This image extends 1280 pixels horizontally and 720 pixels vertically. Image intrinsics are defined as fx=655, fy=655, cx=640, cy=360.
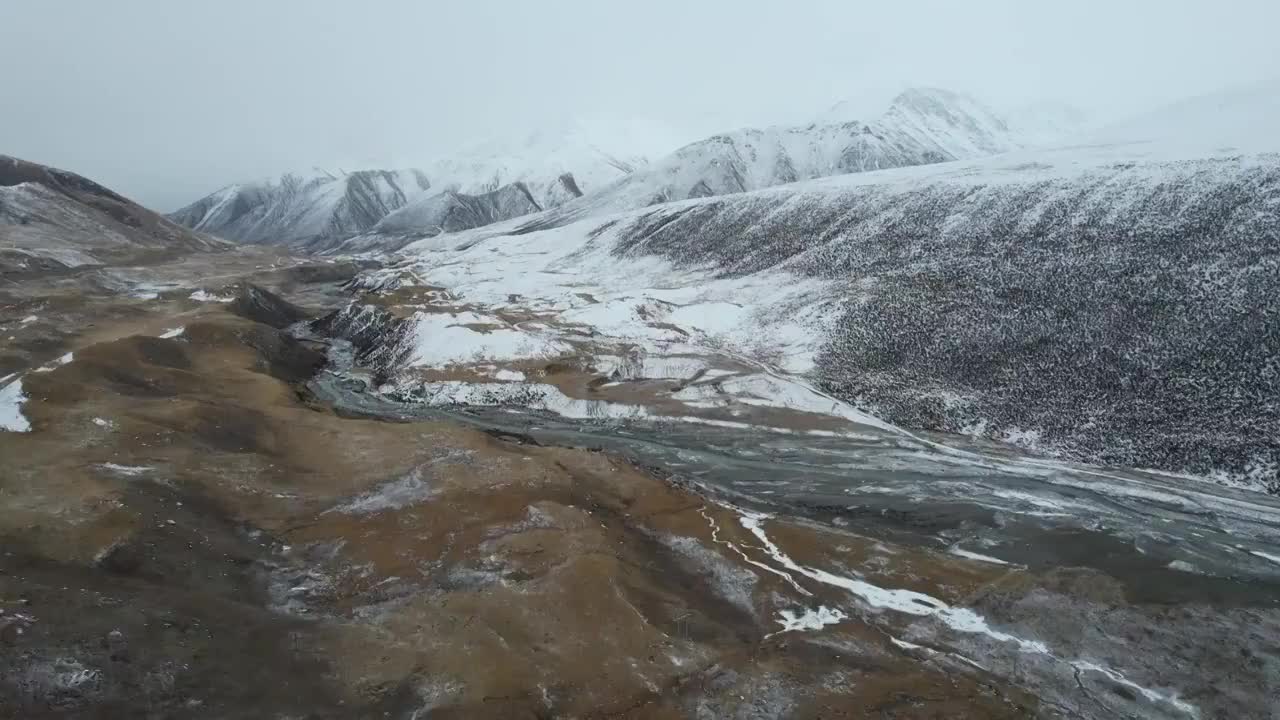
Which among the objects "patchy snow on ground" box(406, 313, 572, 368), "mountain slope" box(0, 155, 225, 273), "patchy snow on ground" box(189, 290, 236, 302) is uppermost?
"mountain slope" box(0, 155, 225, 273)

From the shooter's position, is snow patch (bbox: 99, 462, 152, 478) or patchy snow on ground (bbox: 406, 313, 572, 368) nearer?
snow patch (bbox: 99, 462, 152, 478)

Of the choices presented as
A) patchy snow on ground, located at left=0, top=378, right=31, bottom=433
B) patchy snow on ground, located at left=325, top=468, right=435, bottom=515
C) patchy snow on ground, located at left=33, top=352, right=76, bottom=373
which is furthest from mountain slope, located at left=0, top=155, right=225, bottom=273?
patchy snow on ground, located at left=325, top=468, right=435, bottom=515

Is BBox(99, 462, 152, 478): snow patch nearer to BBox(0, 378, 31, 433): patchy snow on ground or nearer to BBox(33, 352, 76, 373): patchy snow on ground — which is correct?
BBox(0, 378, 31, 433): patchy snow on ground

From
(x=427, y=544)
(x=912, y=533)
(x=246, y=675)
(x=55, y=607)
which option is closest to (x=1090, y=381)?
(x=912, y=533)

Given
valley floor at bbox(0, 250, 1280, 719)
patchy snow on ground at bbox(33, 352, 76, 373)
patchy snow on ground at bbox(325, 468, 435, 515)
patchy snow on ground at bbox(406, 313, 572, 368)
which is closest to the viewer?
valley floor at bbox(0, 250, 1280, 719)

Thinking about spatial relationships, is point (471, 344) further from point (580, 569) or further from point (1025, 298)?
point (1025, 298)

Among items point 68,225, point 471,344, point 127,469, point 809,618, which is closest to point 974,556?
point 809,618

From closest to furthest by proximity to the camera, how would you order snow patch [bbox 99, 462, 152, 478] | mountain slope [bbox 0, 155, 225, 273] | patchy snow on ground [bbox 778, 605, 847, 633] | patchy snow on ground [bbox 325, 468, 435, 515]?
patchy snow on ground [bbox 778, 605, 847, 633]
snow patch [bbox 99, 462, 152, 478]
patchy snow on ground [bbox 325, 468, 435, 515]
mountain slope [bbox 0, 155, 225, 273]
